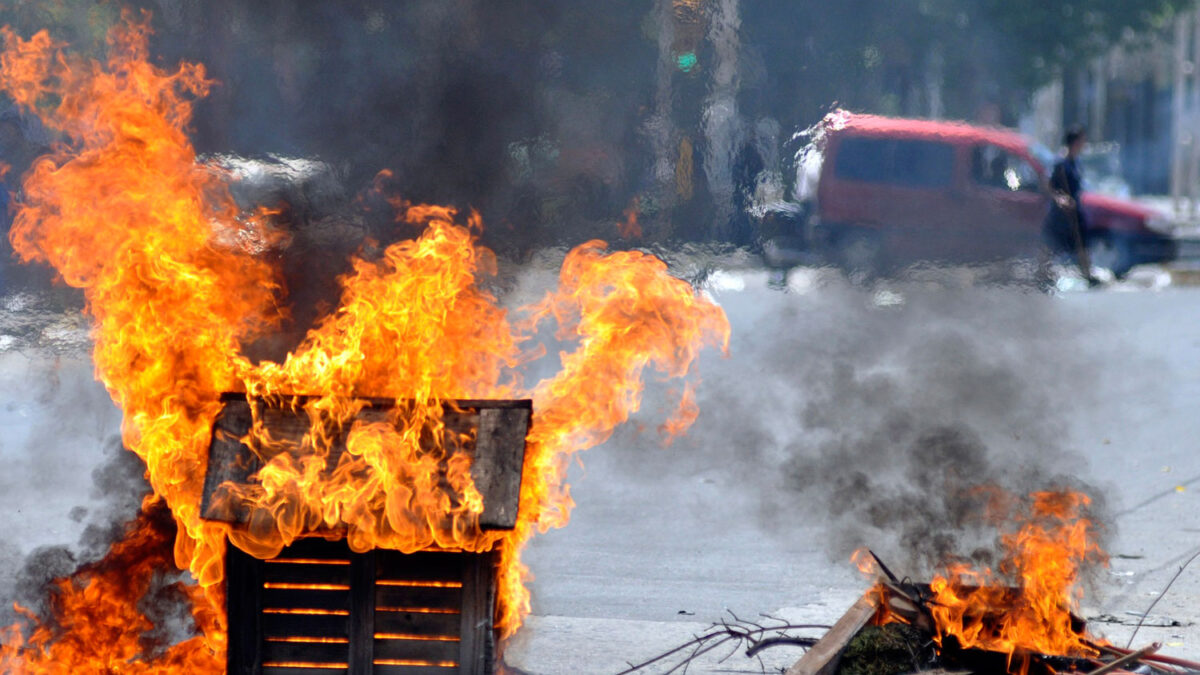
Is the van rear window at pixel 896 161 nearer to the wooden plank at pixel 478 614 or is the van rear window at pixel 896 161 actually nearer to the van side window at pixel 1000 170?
the van side window at pixel 1000 170

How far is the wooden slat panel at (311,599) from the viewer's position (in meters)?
4.00

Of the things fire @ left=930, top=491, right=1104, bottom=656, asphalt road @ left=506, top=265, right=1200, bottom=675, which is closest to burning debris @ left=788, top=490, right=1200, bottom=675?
fire @ left=930, top=491, right=1104, bottom=656

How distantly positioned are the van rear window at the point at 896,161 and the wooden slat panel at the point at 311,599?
3789mm

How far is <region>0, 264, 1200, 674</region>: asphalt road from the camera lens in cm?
586

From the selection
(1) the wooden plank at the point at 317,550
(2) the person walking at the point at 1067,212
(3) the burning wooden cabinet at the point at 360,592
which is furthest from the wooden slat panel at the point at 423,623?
(2) the person walking at the point at 1067,212

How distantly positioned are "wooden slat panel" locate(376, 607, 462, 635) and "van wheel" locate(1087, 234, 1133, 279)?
13741mm

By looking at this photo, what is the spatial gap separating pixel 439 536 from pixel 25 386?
21.4ft

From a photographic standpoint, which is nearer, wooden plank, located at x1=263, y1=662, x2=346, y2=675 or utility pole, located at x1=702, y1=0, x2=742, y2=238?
wooden plank, located at x1=263, y1=662, x2=346, y2=675

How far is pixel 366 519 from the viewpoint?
3846mm

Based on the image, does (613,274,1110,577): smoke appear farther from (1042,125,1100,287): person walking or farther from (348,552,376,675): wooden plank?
(348,552,376,675): wooden plank

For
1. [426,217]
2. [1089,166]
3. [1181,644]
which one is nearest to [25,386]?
[426,217]

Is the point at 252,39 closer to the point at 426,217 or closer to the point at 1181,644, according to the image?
the point at 426,217

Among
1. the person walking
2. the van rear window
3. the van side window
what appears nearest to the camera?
the van rear window

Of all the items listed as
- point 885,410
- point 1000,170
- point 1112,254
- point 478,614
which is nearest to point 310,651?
point 478,614
